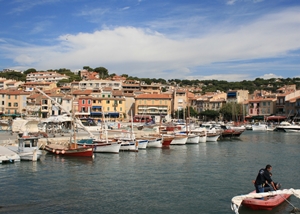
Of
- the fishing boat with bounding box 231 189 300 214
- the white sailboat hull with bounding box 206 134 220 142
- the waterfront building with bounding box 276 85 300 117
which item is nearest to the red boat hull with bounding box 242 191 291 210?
the fishing boat with bounding box 231 189 300 214

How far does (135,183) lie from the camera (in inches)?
926

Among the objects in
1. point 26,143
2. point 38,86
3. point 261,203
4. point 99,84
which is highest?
point 99,84

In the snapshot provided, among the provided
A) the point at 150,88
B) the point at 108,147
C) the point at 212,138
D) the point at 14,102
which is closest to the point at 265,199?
the point at 108,147

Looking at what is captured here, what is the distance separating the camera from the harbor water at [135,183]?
18.4 metres

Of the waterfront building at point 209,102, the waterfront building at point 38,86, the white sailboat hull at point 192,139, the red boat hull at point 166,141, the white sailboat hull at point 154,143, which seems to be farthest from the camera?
the waterfront building at point 38,86

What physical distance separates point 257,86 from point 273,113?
84.8 meters

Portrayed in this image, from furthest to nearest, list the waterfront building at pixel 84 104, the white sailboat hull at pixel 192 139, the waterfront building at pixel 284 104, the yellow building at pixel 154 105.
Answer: the yellow building at pixel 154 105
the waterfront building at pixel 284 104
the waterfront building at pixel 84 104
the white sailboat hull at pixel 192 139

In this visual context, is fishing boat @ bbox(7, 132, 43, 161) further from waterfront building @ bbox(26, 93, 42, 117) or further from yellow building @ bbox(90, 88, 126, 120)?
waterfront building @ bbox(26, 93, 42, 117)

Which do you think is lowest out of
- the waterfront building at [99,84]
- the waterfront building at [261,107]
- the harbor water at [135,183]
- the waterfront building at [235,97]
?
the harbor water at [135,183]

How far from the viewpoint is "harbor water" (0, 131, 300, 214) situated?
60.4 feet

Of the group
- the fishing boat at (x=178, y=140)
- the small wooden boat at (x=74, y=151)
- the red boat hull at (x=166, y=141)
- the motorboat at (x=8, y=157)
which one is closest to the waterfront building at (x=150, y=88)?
the fishing boat at (x=178, y=140)

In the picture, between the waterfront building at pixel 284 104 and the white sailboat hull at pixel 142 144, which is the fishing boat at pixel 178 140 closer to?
the white sailboat hull at pixel 142 144

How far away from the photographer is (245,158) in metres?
36.1

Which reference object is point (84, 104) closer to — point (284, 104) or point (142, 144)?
point (284, 104)
